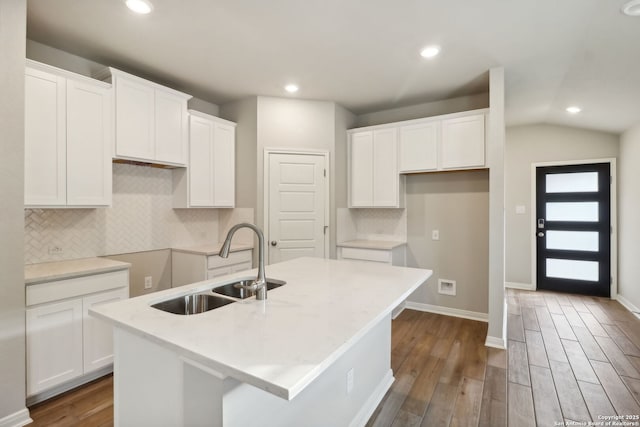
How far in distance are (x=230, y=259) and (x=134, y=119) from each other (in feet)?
5.47

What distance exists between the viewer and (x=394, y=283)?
184cm

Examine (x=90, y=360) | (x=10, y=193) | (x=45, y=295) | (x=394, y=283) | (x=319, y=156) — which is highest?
(x=319, y=156)

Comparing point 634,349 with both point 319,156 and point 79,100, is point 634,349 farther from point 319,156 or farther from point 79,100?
point 79,100

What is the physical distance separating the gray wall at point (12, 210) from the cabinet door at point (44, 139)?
1.02ft

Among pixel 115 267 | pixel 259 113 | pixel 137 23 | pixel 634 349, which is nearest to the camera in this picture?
pixel 137 23

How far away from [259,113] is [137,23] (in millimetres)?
1629

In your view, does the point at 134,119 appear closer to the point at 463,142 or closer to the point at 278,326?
the point at 278,326

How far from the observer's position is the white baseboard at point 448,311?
150 inches

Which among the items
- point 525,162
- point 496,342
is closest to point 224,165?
point 496,342

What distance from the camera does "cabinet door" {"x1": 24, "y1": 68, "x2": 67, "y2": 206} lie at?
221cm

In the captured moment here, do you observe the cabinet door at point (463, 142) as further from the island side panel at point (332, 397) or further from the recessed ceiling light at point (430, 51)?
the island side panel at point (332, 397)

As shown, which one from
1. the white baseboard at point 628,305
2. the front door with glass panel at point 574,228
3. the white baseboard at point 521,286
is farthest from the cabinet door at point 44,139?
the white baseboard at point 628,305

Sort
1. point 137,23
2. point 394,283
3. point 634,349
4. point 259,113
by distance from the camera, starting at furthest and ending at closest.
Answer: point 259,113 < point 634,349 < point 137,23 < point 394,283

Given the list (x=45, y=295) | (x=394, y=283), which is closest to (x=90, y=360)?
(x=45, y=295)
